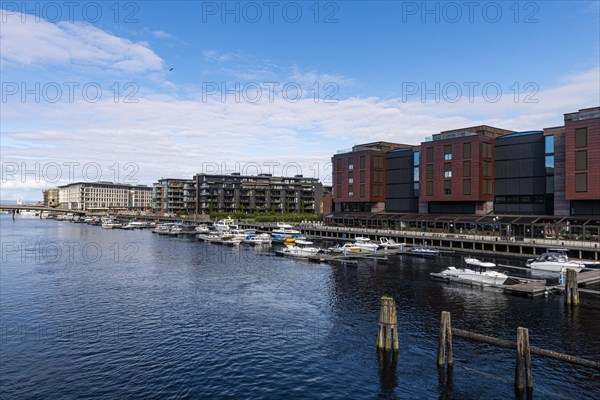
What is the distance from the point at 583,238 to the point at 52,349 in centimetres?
8887

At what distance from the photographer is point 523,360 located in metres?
26.0

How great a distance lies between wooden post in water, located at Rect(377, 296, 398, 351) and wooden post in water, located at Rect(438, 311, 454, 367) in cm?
355

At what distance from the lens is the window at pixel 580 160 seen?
84.3 metres

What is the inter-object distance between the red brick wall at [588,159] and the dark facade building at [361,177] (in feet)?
188

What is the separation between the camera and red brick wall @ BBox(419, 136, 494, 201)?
10481cm

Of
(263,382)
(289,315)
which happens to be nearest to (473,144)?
(289,315)

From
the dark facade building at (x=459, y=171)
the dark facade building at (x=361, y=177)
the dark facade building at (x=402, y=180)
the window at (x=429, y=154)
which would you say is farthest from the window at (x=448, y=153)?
the dark facade building at (x=361, y=177)

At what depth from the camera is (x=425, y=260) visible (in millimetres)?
85875

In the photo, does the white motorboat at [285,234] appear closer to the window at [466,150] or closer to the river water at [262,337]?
the window at [466,150]

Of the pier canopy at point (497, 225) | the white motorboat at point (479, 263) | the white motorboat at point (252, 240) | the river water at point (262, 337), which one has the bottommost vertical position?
the river water at point (262, 337)

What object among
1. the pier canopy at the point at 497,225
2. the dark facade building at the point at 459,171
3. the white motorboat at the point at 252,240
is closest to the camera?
the pier canopy at the point at 497,225

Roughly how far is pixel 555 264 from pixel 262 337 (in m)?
52.5

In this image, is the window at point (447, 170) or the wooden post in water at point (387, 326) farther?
the window at point (447, 170)

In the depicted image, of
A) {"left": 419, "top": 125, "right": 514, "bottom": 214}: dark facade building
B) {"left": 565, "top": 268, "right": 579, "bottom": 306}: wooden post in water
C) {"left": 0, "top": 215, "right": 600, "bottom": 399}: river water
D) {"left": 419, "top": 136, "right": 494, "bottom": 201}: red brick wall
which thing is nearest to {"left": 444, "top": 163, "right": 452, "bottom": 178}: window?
{"left": 419, "top": 125, "right": 514, "bottom": 214}: dark facade building
